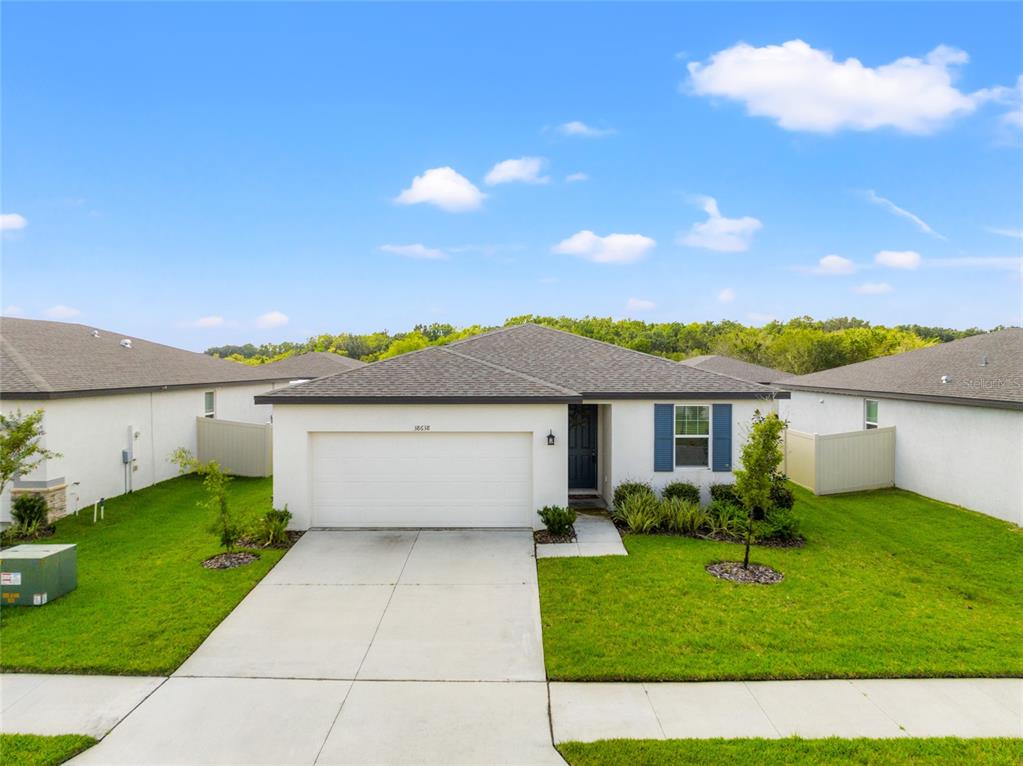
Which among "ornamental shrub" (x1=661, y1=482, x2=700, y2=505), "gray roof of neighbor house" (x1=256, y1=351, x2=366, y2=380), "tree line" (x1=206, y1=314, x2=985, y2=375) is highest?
"tree line" (x1=206, y1=314, x2=985, y2=375)

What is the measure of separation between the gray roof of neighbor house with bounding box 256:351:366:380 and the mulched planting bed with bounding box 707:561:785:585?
2003 cm

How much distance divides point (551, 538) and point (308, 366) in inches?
866

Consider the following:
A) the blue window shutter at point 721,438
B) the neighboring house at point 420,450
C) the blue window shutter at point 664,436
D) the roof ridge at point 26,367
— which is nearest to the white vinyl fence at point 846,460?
the blue window shutter at point 721,438

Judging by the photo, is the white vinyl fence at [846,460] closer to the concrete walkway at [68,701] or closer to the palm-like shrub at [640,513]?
the palm-like shrub at [640,513]

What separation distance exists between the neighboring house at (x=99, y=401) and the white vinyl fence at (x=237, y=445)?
1.52ft

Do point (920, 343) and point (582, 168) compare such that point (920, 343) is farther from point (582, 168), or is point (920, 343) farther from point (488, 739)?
point (488, 739)

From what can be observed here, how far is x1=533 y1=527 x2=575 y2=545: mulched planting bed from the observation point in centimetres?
Answer: 1002

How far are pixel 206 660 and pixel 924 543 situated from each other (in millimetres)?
12600

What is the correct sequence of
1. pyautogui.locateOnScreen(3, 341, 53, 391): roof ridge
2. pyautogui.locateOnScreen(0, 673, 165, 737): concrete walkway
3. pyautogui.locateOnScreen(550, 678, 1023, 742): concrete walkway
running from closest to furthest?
pyautogui.locateOnScreen(550, 678, 1023, 742): concrete walkway < pyautogui.locateOnScreen(0, 673, 165, 737): concrete walkway < pyautogui.locateOnScreen(3, 341, 53, 391): roof ridge

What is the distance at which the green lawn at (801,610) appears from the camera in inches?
227

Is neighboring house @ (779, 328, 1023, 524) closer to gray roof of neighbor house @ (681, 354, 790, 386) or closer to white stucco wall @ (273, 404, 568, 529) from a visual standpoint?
gray roof of neighbor house @ (681, 354, 790, 386)

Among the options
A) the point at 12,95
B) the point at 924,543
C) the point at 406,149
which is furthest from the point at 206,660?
the point at 406,149

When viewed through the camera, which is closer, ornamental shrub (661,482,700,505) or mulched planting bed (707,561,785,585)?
mulched planting bed (707,561,785,585)

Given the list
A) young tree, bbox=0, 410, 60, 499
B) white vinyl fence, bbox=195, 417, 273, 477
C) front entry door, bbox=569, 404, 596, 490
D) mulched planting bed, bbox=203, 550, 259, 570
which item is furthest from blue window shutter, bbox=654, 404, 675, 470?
young tree, bbox=0, 410, 60, 499
